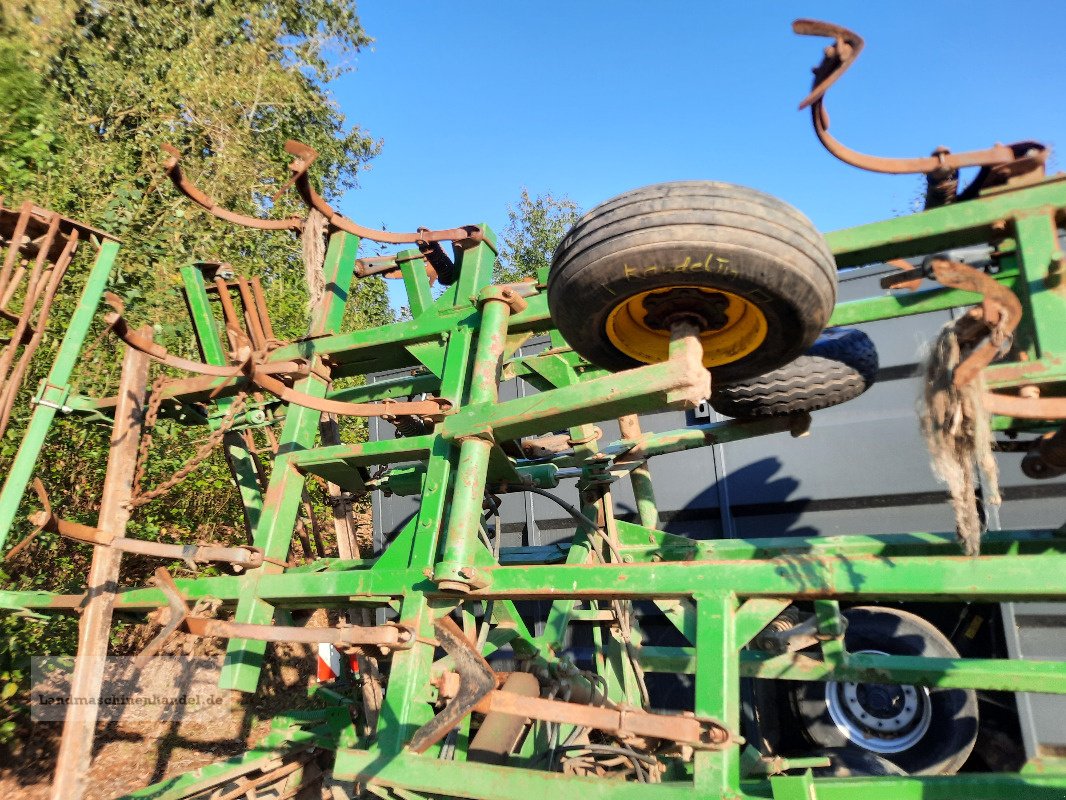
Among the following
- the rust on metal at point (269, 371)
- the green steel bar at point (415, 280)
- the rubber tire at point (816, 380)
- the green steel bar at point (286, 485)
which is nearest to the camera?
the rust on metal at point (269, 371)

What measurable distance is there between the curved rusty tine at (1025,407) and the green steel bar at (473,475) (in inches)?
49.9

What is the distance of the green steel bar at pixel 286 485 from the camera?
2.33 metres

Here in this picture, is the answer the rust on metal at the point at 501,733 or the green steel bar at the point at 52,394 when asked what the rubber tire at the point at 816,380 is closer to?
the rust on metal at the point at 501,733

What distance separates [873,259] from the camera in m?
2.02

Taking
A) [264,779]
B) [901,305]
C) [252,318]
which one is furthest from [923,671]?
[252,318]

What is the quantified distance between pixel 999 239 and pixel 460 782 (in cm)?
193

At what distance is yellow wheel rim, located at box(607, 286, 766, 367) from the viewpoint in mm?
1897

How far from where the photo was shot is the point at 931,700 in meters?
2.98

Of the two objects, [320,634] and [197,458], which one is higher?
[197,458]

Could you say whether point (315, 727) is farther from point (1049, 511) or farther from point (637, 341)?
point (1049, 511)

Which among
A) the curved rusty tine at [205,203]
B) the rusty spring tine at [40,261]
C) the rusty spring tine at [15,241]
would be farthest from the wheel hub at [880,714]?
the rusty spring tine at [15,241]

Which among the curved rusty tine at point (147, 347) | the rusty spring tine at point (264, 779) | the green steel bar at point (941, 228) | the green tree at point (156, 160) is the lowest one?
the rusty spring tine at point (264, 779)

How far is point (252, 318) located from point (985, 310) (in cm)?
267

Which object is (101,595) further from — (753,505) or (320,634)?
(753,505)
